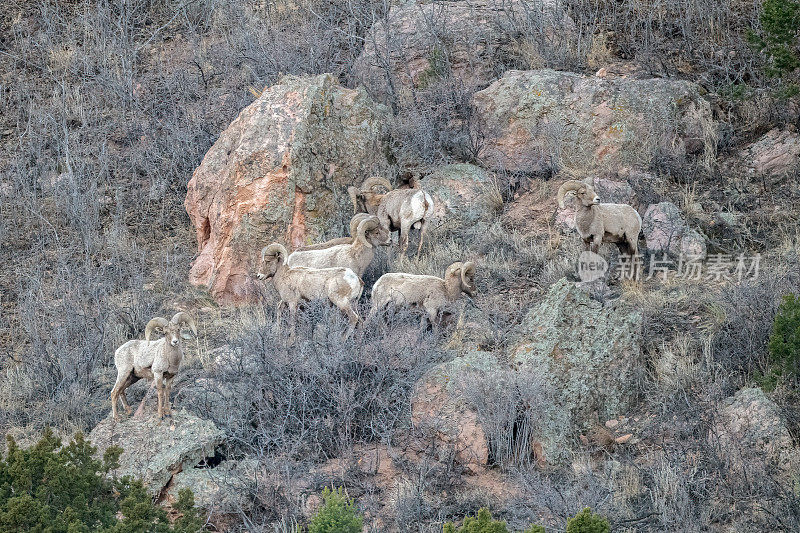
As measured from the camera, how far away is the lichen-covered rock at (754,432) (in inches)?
333

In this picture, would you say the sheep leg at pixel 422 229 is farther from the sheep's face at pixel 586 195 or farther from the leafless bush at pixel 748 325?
the leafless bush at pixel 748 325

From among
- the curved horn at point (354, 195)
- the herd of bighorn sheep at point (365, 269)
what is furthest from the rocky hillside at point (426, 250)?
the curved horn at point (354, 195)

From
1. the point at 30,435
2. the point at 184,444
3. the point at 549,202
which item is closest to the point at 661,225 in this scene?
the point at 549,202

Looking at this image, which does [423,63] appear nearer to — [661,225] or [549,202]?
[549,202]

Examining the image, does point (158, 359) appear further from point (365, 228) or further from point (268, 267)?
point (365, 228)

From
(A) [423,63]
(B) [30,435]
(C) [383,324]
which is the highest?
(A) [423,63]

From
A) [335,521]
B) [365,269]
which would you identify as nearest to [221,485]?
[335,521]

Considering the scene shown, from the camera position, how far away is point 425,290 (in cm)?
1041

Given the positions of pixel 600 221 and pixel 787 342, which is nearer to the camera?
pixel 787 342

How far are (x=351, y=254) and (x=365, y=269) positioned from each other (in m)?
0.28

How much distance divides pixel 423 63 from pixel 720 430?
827 centimetres

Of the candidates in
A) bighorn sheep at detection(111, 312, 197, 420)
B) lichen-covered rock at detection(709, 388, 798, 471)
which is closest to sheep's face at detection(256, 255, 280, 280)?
bighorn sheep at detection(111, 312, 197, 420)

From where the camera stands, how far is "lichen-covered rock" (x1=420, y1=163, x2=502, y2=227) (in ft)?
43.0

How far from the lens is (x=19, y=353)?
1152 centimetres
